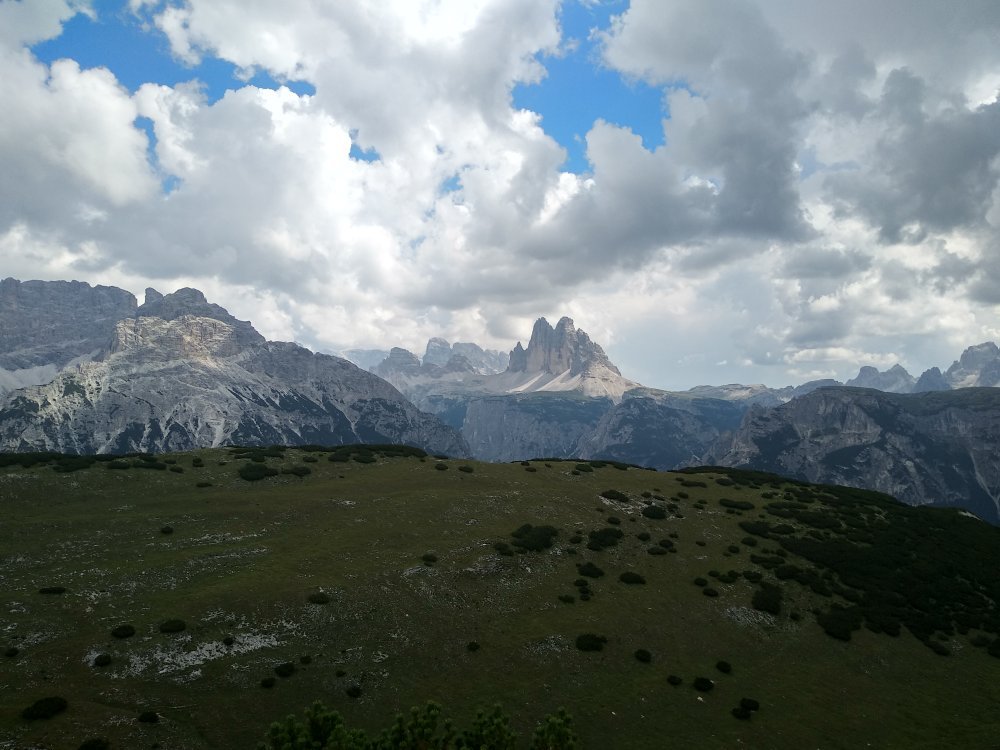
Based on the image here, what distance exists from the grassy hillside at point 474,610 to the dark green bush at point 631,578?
35 centimetres

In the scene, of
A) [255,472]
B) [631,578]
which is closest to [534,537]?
[631,578]

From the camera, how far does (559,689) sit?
40.5 m

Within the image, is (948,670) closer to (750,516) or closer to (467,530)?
(750,516)

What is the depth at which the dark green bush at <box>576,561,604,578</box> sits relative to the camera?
60250mm

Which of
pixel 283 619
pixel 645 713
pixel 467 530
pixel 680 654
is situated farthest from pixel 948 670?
pixel 283 619

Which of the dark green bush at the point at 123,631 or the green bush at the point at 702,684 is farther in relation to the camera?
the green bush at the point at 702,684

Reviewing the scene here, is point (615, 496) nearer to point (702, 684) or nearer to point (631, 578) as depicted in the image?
point (631, 578)

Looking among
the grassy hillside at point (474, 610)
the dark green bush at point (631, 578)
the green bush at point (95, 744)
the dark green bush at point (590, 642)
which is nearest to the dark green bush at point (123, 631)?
the grassy hillside at point (474, 610)

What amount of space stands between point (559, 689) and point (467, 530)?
28.9 metres

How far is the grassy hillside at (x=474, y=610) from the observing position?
121 feet

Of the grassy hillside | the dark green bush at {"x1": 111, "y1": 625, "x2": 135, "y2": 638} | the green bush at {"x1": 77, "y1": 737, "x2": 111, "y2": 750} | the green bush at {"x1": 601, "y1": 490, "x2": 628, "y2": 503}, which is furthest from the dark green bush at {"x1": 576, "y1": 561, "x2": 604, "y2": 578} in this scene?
the green bush at {"x1": 77, "y1": 737, "x2": 111, "y2": 750}

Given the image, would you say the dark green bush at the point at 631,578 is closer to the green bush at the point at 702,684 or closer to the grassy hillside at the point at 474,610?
the grassy hillside at the point at 474,610

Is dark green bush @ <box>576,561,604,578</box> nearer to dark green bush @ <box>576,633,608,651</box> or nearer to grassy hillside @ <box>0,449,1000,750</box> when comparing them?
grassy hillside @ <box>0,449,1000,750</box>

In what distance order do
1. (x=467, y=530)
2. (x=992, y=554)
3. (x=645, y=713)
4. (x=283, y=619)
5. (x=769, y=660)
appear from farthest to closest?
1. (x=992, y=554)
2. (x=467, y=530)
3. (x=769, y=660)
4. (x=283, y=619)
5. (x=645, y=713)
